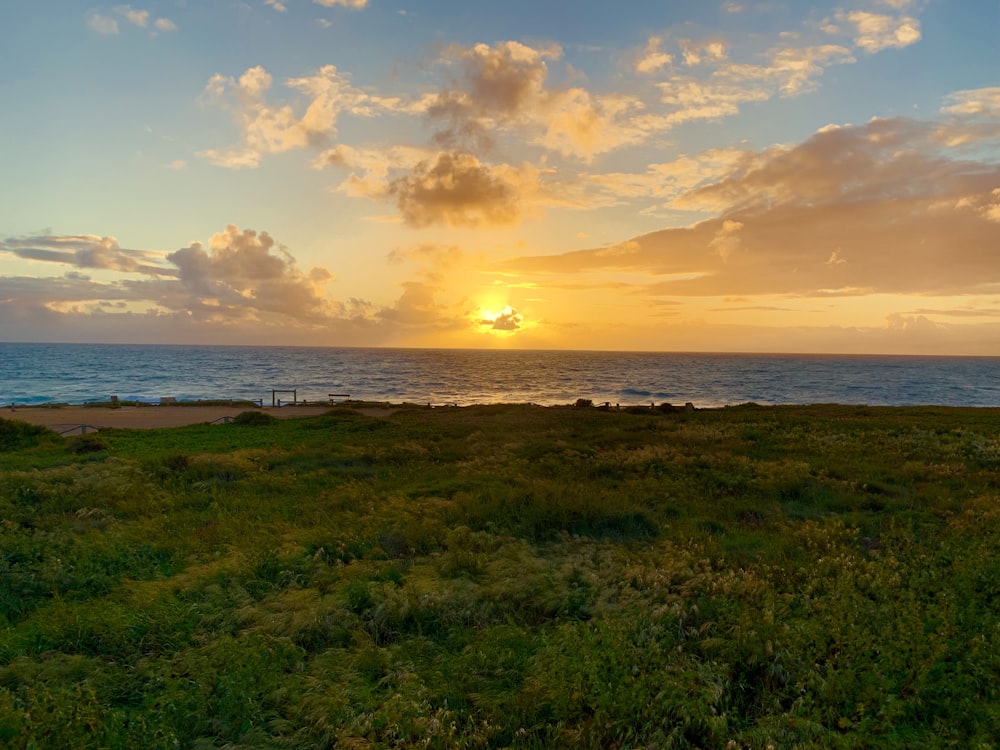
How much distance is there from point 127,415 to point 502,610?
43585 mm

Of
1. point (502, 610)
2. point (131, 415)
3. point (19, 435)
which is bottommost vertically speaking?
point (131, 415)

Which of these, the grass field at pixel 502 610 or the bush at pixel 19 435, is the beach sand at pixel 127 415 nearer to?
the bush at pixel 19 435

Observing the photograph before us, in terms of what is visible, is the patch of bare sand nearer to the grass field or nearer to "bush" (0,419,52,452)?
"bush" (0,419,52,452)

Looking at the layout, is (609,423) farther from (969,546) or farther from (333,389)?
(333,389)

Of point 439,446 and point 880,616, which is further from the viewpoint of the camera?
point 439,446

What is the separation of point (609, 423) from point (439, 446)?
11361 mm

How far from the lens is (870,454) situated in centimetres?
2034

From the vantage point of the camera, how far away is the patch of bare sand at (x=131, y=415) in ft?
120

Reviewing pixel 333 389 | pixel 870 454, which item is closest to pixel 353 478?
pixel 870 454

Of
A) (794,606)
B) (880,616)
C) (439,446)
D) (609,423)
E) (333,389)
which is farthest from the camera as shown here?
(333,389)

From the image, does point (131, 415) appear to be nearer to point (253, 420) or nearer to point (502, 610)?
point (253, 420)

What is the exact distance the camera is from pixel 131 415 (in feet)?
136

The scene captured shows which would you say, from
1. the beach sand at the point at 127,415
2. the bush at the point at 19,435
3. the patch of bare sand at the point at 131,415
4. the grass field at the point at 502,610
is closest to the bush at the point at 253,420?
the patch of bare sand at the point at 131,415

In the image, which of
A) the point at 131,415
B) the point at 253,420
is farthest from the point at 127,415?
the point at 253,420
